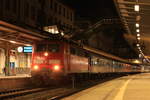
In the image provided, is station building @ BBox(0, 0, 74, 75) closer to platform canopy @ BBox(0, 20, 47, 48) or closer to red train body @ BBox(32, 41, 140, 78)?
platform canopy @ BBox(0, 20, 47, 48)

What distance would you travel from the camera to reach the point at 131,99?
1585 cm

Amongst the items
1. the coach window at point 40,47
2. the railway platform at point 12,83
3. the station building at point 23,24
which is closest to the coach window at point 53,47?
the coach window at point 40,47

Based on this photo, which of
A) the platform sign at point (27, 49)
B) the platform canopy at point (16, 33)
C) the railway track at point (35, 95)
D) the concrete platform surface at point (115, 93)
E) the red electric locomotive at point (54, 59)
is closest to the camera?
the concrete platform surface at point (115, 93)

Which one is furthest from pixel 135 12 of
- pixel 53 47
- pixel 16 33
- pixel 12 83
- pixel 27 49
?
pixel 27 49

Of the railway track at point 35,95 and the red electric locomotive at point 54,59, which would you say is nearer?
the railway track at point 35,95

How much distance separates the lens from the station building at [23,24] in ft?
72.7

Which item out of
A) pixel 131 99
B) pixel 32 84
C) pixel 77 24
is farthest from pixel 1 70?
pixel 77 24

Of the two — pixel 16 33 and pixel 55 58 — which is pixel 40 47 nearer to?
pixel 55 58

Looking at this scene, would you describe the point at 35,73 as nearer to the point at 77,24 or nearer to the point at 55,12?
the point at 55,12

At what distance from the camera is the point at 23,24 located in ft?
72.4

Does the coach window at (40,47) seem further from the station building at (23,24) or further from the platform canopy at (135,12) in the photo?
the platform canopy at (135,12)

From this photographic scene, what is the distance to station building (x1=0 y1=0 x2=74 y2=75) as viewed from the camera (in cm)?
2216

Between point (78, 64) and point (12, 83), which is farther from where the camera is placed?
point (78, 64)

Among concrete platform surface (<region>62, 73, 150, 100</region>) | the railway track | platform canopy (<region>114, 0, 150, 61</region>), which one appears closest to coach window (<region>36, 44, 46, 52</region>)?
concrete platform surface (<region>62, 73, 150, 100</region>)
